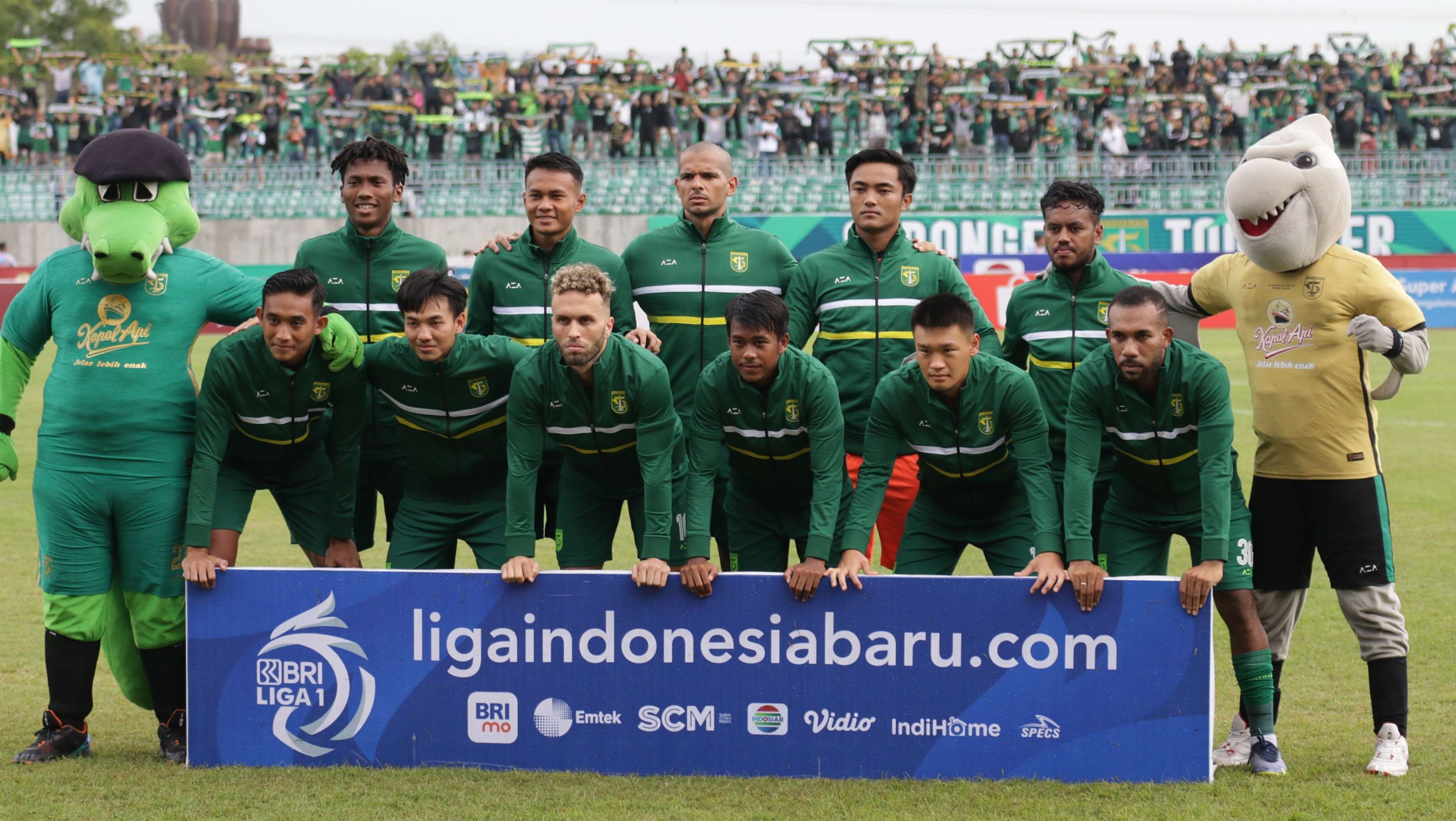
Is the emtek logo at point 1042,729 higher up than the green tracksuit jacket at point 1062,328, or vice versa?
the green tracksuit jacket at point 1062,328

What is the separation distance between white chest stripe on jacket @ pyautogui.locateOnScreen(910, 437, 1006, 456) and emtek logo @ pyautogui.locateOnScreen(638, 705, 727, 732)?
1239mm

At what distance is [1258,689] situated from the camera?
480 centimetres

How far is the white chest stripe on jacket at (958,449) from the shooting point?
200 inches

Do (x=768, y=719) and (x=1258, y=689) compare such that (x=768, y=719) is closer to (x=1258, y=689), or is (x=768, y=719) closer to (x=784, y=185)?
(x=1258, y=689)

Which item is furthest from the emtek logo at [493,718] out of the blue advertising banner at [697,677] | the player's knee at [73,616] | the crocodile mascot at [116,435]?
the player's knee at [73,616]

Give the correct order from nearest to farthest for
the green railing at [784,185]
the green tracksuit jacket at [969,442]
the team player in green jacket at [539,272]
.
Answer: the green tracksuit jacket at [969,442] → the team player in green jacket at [539,272] → the green railing at [784,185]

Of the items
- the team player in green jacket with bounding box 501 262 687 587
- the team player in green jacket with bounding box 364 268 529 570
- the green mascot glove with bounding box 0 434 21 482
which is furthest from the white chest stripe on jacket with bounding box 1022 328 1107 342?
the green mascot glove with bounding box 0 434 21 482

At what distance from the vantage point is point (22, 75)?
35750 millimetres

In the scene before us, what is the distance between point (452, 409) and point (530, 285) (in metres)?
0.81

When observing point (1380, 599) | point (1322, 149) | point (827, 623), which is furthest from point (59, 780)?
point (1322, 149)

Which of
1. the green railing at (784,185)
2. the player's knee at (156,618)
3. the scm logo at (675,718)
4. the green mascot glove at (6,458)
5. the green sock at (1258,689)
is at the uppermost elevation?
the green railing at (784,185)

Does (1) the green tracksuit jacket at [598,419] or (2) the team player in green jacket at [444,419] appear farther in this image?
(2) the team player in green jacket at [444,419]

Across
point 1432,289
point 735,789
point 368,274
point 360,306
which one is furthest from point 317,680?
point 1432,289

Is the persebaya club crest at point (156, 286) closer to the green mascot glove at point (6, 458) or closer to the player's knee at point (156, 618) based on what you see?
the green mascot glove at point (6, 458)
